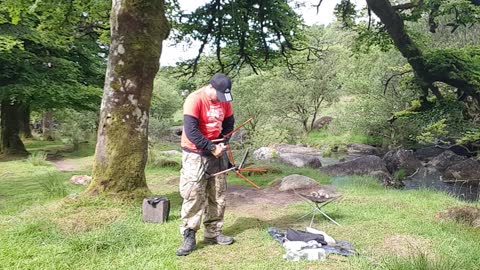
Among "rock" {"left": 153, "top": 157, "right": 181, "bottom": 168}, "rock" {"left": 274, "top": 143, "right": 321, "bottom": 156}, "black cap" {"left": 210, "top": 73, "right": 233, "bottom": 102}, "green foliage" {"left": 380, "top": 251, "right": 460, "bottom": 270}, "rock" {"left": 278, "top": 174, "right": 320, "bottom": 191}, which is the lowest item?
"rock" {"left": 274, "top": 143, "right": 321, "bottom": 156}

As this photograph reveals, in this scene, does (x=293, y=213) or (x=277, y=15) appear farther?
(x=277, y=15)

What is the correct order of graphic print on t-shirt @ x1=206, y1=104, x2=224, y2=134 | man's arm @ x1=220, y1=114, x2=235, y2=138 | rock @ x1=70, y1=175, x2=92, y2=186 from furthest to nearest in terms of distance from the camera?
rock @ x1=70, y1=175, x2=92, y2=186
man's arm @ x1=220, y1=114, x2=235, y2=138
graphic print on t-shirt @ x1=206, y1=104, x2=224, y2=134

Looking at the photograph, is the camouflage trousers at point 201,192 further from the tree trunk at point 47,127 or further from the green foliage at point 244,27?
the tree trunk at point 47,127

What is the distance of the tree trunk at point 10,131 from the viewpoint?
14.7 metres

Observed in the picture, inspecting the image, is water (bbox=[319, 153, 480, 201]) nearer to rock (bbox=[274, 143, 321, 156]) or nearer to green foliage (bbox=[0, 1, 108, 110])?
rock (bbox=[274, 143, 321, 156])

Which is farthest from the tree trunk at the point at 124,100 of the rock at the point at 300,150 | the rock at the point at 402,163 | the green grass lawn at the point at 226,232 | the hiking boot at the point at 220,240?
the rock at the point at 300,150

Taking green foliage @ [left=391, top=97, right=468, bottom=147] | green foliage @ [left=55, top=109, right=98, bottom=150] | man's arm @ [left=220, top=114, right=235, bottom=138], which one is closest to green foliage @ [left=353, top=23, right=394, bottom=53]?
green foliage @ [left=391, top=97, right=468, bottom=147]

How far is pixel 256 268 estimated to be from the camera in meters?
3.55

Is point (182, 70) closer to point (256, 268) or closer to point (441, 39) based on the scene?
point (256, 268)

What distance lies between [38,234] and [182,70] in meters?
8.58

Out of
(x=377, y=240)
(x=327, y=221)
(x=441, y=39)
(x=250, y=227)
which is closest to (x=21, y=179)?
(x=250, y=227)

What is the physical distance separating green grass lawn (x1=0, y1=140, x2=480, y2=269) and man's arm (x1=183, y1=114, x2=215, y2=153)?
1.06 metres

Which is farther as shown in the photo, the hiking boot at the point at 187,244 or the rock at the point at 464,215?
the rock at the point at 464,215

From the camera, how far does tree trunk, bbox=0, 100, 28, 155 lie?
48.4 feet
